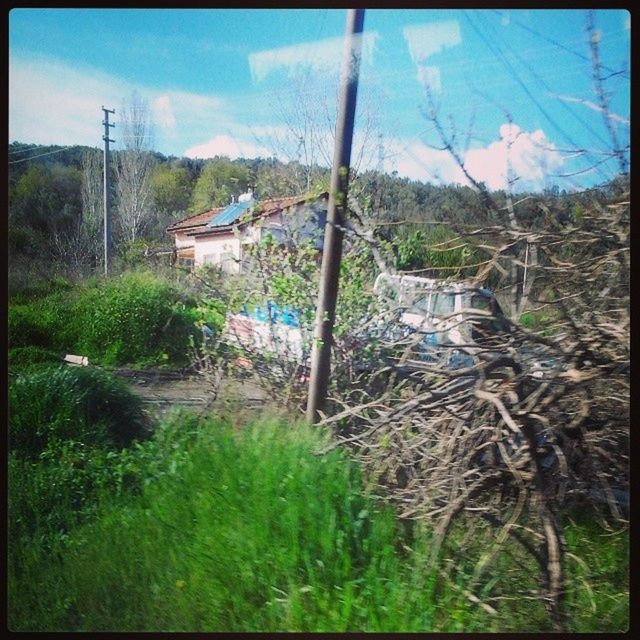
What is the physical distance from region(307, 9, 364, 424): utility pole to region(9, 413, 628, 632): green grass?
40cm

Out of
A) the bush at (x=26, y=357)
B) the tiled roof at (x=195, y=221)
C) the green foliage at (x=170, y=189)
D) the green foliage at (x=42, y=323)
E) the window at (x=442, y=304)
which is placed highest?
the green foliage at (x=170, y=189)

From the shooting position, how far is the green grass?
3.10 metres

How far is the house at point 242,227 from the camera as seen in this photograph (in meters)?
3.64

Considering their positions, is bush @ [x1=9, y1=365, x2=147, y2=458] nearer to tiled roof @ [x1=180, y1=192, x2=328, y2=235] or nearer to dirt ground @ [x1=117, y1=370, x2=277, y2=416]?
dirt ground @ [x1=117, y1=370, x2=277, y2=416]

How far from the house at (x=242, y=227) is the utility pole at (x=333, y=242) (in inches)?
2.8

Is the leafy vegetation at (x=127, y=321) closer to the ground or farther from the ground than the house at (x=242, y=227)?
closer to the ground

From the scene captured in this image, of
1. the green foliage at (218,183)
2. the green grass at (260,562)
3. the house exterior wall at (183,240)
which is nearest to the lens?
the green grass at (260,562)

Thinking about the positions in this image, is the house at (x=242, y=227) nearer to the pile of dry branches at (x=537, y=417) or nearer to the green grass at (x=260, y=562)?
the pile of dry branches at (x=537, y=417)

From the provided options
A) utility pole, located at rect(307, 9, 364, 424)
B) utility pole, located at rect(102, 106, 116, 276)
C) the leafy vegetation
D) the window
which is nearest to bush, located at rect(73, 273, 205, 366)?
the leafy vegetation

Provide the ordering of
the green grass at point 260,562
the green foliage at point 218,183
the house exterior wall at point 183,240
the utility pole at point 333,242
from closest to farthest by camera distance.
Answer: the green grass at point 260,562 < the utility pole at point 333,242 < the green foliage at point 218,183 < the house exterior wall at point 183,240

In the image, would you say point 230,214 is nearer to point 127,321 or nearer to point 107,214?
point 107,214

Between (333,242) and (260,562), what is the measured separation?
1.64 m

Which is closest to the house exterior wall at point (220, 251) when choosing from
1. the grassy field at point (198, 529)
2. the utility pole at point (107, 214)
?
the grassy field at point (198, 529)

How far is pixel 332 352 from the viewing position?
367 centimetres
